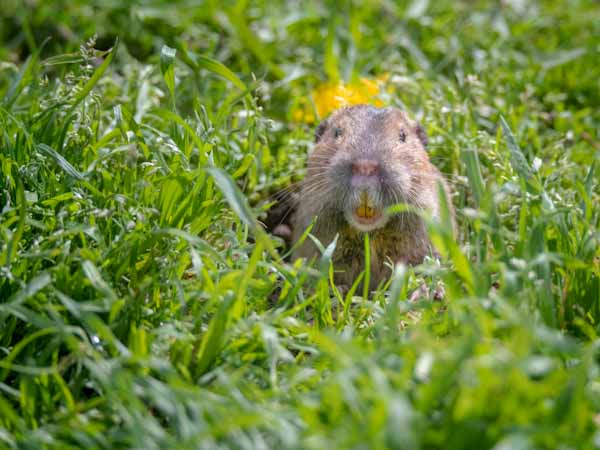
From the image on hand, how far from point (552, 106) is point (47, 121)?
3677mm

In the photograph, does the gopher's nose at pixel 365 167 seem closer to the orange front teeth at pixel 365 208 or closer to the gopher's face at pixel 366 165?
the gopher's face at pixel 366 165

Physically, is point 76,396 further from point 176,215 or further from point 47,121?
point 47,121

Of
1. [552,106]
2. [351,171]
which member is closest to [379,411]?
[351,171]

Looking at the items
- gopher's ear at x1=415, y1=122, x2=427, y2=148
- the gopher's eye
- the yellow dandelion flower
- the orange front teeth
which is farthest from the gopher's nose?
the yellow dandelion flower

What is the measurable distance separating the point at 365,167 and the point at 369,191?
13 centimetres

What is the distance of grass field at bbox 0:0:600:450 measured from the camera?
2248 mm

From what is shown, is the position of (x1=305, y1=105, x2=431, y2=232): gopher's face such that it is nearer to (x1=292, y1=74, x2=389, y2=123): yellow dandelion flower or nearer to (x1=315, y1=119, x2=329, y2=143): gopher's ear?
(x1=315, y1=119, x2=329, y2=143): gopher's ear

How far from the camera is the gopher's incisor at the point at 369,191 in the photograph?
13.1ft

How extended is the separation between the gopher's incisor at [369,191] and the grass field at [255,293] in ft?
1.10

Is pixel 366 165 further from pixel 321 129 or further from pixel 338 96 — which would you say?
pixel 338 96

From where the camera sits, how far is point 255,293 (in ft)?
10.7

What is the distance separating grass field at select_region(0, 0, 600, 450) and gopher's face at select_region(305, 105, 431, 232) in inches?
13.6

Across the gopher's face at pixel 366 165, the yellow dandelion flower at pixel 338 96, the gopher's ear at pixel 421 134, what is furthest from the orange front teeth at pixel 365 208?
the yellow dandelion flower at pixel 338 96

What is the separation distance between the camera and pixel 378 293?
11.5ft
